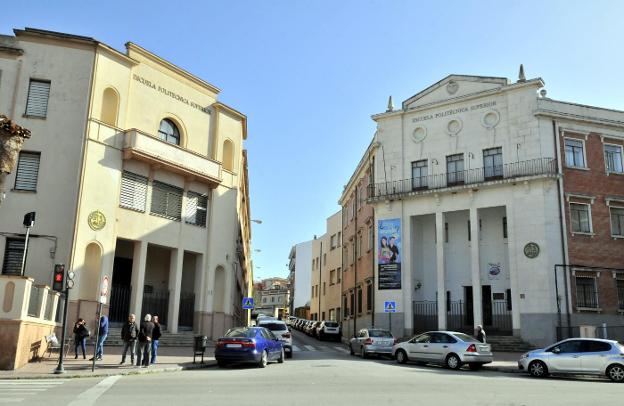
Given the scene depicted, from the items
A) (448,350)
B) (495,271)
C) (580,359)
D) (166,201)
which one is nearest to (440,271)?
(495,271)

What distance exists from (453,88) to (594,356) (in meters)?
20.8

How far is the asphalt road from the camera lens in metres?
11.0

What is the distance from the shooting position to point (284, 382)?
14.5 m

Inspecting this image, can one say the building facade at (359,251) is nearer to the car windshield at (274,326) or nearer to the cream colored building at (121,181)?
the car windshield at (274,326)

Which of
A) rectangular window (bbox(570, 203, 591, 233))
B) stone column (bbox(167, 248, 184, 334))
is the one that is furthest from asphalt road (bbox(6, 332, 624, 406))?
rectangular window (bbox(570, 203, 591, 233))

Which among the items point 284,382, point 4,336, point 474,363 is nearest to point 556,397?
point 284,382

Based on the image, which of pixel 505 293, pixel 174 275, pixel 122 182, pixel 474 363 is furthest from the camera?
pixel 505 293

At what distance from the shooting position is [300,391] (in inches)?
493

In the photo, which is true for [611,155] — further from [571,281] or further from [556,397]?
[556,397]

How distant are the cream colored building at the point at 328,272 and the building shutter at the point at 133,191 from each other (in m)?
28.9

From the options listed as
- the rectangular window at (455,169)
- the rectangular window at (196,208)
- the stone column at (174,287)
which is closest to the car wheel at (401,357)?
the stone column at (174,287)

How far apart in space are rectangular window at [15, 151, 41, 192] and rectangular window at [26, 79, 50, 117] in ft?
5.88

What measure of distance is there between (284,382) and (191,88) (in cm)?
1946

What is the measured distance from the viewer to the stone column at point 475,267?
31.3 metres
